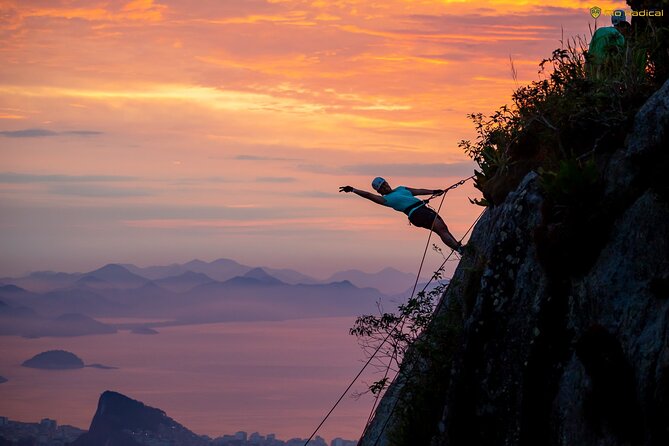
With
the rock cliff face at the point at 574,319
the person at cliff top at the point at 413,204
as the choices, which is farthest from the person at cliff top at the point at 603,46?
the person at cliff top at the point at 413,204

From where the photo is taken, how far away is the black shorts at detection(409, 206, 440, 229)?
23109 millimetres

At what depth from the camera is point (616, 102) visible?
16797mm

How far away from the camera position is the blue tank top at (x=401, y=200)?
23156 millimetres

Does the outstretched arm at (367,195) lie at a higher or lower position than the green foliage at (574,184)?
higher

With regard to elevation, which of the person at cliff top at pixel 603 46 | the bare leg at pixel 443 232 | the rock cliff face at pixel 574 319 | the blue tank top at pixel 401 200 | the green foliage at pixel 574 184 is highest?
the person at cliff top at pixel 603 46

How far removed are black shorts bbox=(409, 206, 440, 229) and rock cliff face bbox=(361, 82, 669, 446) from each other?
5.17 m

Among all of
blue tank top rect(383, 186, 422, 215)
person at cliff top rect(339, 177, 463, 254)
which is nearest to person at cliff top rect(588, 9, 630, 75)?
person at cliff top rect(339, 177, 463, 254)

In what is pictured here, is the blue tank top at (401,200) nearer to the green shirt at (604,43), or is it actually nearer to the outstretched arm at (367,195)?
the outstretched arm at (367,195)

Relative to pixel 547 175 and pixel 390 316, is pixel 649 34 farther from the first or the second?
pixel 390 316

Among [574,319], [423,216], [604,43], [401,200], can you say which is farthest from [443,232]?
[574,319]

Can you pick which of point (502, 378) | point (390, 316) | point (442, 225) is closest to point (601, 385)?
point (502, 378)

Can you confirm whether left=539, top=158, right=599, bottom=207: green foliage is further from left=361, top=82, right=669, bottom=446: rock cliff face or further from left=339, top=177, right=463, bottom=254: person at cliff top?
left=339, top=177, right=463, bottom=254: person at cliff top

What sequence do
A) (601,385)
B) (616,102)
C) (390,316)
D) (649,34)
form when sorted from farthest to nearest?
1. (390,316)
2. (649,34)
3. (616,102)
4. (601,385)

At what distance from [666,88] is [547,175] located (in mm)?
2387
